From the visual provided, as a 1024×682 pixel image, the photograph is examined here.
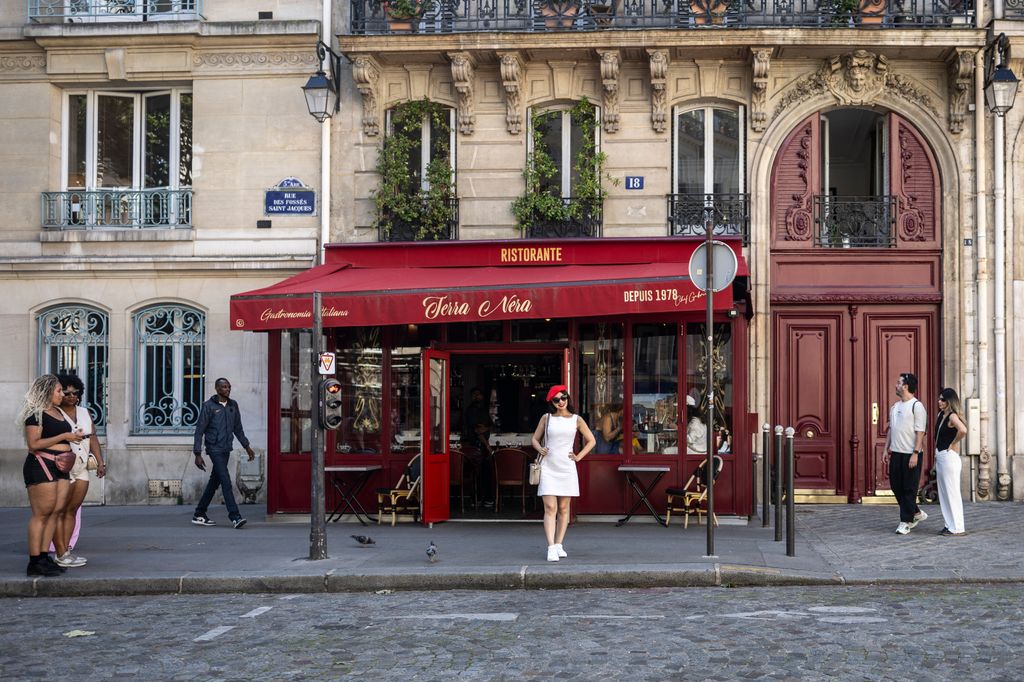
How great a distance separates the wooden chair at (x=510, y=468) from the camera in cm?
1522

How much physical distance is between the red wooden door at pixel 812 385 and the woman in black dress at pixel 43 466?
9.19m

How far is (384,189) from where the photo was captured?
53.4ft

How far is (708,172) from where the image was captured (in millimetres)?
16203

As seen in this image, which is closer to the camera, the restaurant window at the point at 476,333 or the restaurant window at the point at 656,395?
the restaurant window at the point at 656,395

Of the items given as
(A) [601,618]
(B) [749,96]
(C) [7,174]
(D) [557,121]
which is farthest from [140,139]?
(A) [601,618]

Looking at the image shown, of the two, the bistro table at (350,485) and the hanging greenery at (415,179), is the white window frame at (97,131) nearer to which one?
the hanging greenery at (415,179)

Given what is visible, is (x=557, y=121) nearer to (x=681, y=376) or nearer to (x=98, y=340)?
(x=681, y=376)

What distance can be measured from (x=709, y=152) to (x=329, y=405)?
7472 mm

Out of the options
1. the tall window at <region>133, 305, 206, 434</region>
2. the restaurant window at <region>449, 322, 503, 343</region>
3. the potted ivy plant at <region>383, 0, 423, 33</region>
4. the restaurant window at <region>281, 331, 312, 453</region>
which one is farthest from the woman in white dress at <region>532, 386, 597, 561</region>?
the tall window at <region>133, 305, 206, 434</region>

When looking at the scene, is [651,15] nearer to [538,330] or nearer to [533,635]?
[538,330]

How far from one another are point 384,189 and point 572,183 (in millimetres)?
2458

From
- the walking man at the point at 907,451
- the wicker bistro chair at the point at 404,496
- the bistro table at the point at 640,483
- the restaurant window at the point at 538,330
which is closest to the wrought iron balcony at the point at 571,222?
the restaurant window at the point at 538,330

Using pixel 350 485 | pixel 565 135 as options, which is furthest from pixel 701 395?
pixel 565 135

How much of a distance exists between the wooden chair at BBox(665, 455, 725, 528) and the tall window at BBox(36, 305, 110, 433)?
8033mm
